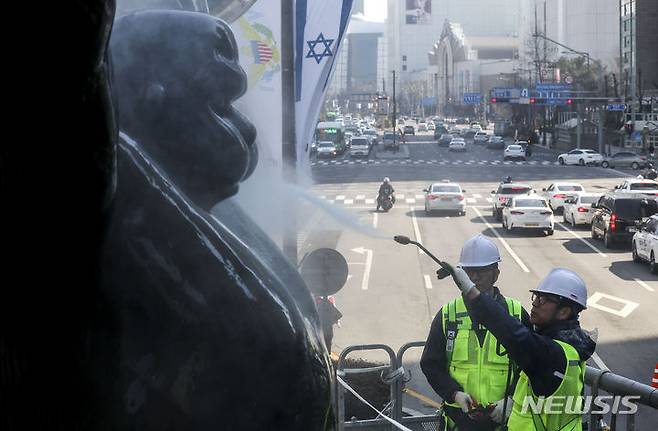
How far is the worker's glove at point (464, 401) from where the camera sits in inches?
169

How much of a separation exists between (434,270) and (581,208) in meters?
9.92

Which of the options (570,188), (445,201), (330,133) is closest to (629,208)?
(445,201)

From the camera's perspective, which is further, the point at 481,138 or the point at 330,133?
the point at 481,138

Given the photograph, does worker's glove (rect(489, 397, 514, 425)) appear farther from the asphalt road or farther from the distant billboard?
the distant billboard

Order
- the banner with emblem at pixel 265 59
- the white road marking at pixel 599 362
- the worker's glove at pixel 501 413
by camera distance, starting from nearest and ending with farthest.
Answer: the worker's glove at pixel 501 413 < the banner with emblem at pixel 265 59 < the white road marking at pixel 599 362

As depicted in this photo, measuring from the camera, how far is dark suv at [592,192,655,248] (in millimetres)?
24156

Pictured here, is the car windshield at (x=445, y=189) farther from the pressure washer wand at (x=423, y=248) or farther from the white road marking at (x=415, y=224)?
the pressure washer wand at (x=423, y=248)

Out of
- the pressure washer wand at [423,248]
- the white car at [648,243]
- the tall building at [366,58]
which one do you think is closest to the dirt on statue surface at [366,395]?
the pressure washer wand at [423,248]

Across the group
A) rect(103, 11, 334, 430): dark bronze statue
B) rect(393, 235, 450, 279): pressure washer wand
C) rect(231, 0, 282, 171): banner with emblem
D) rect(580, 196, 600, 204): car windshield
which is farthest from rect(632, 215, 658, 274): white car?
rect(103, 11, 334, 430): dark bronze statue

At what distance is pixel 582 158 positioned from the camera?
57.4 m

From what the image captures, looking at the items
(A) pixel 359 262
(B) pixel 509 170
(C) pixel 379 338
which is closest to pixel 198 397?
(C) pixel 379 338

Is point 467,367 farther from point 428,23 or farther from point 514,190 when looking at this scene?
point 428,23

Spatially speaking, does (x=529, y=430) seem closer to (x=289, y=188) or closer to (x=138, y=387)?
(x=289, y=188)

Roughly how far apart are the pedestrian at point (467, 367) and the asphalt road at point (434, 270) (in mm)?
587
